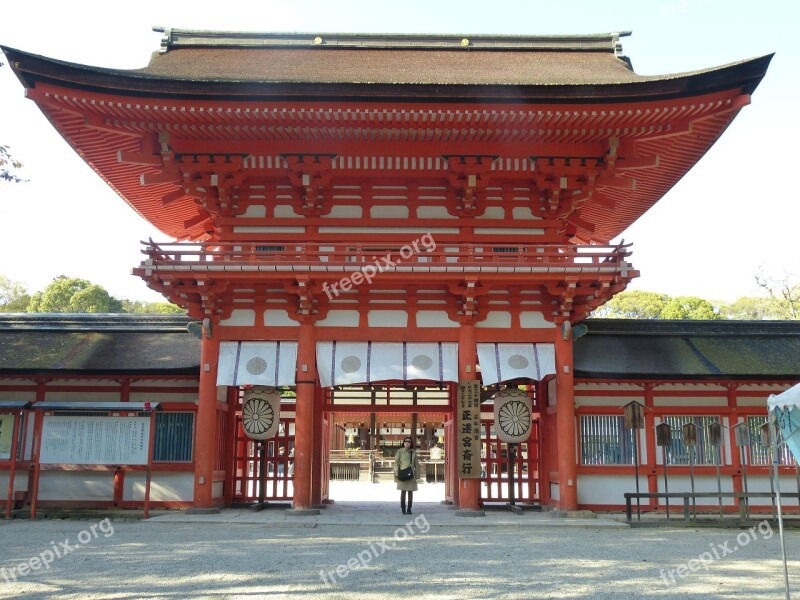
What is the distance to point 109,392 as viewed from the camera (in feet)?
50.2

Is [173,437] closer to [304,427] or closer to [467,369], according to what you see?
[304,427]

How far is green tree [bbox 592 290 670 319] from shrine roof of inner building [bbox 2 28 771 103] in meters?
44.3

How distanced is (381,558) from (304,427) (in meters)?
4.83

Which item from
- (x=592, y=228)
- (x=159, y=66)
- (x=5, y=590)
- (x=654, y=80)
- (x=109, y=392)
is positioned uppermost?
(x=159, y=66)

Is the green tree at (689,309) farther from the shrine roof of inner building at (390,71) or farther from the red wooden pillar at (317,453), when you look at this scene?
the red wooden pillar at (317,453)

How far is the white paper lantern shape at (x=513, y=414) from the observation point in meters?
15.1

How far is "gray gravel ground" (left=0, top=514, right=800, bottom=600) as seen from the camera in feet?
24.5

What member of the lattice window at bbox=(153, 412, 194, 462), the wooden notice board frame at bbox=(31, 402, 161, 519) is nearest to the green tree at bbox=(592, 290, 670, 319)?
the lattice window at bbox=(153, 412, 194, 462)

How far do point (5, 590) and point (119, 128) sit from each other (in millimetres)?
8607

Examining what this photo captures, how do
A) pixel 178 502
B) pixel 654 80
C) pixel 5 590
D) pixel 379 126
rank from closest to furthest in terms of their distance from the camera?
1. pixel 5 590
2. pixel 654 80
3. pixel 379 126
4. pixel 178 502

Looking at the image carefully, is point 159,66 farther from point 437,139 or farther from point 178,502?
point 178,502

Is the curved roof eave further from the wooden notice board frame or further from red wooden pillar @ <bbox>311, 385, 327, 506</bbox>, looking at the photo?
red wooden pillar @ <bbox>311, 385, 327, 506</bbox>

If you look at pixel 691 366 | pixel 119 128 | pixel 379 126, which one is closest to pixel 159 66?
pixel 119 128

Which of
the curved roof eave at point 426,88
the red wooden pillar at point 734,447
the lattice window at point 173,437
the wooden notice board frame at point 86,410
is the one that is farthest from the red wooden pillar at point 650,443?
the wooden notice board frame at point 86,410
